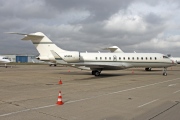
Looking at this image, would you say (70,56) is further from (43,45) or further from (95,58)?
(43,45)

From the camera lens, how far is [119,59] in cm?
2441

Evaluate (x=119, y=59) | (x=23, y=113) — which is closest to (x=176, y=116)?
(x=23, y=113)

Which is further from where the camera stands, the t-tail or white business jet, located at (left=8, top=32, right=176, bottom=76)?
the t-tail

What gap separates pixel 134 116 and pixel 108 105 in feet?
5.68

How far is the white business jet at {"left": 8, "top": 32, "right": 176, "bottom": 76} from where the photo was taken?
72.2 feet

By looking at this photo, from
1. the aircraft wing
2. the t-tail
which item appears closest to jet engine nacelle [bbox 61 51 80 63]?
the aircraft wing

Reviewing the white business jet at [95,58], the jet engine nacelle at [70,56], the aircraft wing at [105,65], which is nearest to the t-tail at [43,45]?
the white business jet at [95,58]

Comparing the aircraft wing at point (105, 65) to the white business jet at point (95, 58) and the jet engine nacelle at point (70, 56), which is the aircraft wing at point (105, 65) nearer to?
the white business jet at point (95, 58)

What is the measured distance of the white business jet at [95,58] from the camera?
2202 cm

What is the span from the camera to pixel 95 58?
24.2m

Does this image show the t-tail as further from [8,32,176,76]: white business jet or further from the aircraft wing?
the aircraft wing

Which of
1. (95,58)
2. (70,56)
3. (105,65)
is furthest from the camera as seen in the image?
(95,58)

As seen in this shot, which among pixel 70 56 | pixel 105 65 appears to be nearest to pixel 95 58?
pixel 105 65

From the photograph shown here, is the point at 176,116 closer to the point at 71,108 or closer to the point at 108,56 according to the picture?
the point at 71,108
